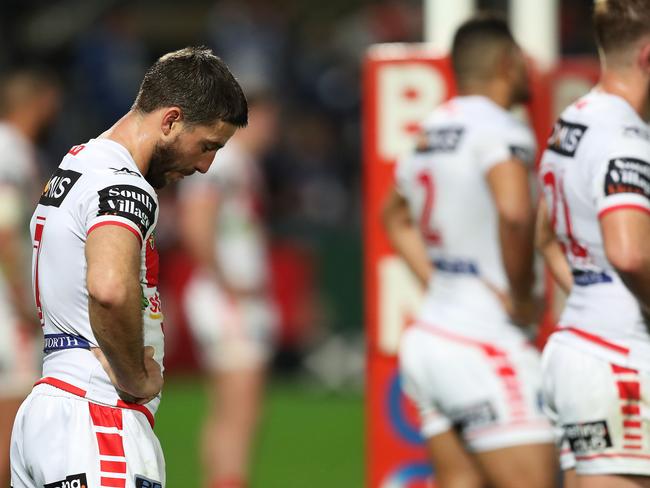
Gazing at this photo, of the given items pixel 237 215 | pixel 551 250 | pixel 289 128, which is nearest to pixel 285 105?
pixel 289 128

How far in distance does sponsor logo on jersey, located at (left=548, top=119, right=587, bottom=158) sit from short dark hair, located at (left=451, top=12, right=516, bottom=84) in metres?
1.05

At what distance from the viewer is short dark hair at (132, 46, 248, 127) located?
4242 millimetres

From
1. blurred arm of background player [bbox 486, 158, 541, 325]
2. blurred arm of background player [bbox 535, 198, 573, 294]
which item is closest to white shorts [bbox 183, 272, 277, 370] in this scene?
blurred arm of background player [bbox 486, 158, 541, 325]

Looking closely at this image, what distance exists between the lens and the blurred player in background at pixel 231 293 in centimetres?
908

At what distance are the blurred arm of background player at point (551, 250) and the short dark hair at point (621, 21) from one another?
2.34 ft

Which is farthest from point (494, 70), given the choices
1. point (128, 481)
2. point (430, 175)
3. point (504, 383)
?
point (128, 481)

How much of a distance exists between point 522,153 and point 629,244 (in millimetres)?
1368

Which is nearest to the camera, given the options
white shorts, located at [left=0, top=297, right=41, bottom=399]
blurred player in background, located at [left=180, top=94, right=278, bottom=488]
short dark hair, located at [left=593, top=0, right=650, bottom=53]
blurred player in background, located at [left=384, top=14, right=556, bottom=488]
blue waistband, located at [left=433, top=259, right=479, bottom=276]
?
short dark hair, located at [left=593, top=0, right=650, bottom=53]

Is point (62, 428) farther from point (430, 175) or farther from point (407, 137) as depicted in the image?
point (407, 137)

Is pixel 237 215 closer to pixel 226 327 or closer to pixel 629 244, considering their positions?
pixel 226 327

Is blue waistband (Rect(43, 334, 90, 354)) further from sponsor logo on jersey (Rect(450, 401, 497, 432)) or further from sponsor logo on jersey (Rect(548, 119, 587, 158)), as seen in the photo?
sponsor logo on jersey (Rect(450, 401, 497, 432))

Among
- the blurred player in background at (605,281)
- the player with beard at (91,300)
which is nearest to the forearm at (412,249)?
the blurred player in background at (605,281)

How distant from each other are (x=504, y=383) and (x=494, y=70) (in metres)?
1.34

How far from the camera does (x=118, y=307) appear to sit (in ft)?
13.2
